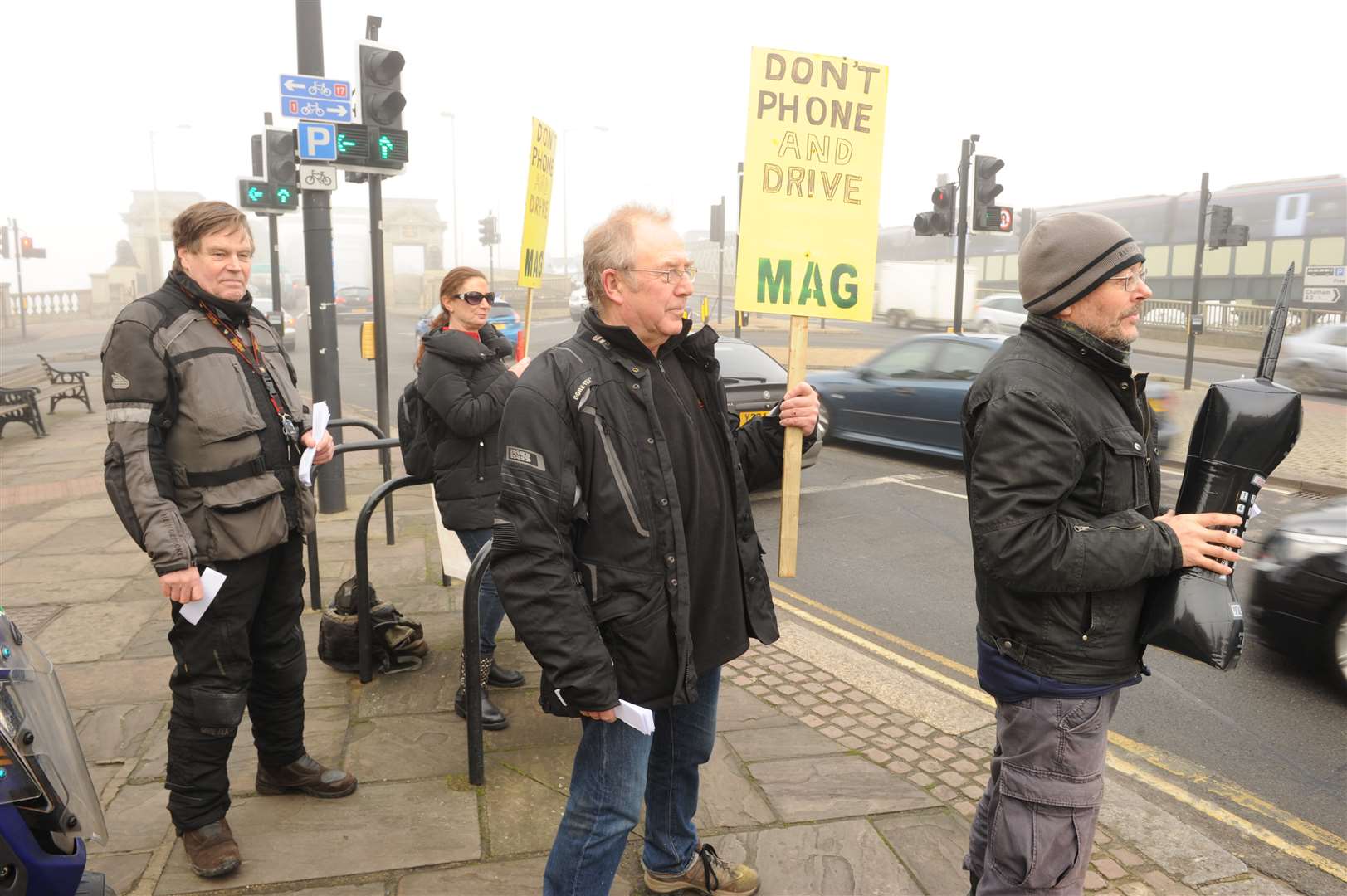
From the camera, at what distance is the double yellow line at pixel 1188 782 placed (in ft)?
11.6

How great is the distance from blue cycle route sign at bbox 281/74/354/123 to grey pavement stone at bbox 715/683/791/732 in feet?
19.1

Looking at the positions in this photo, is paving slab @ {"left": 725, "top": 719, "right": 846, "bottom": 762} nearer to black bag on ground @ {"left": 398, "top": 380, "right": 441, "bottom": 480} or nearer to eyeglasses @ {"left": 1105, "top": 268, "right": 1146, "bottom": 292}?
black bag on ground @ {"left": 398, "top": 380, "right": 441, "bottom": 480}

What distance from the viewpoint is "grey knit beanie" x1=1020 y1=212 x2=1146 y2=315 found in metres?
2.34

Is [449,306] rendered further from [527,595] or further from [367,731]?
[527,595]

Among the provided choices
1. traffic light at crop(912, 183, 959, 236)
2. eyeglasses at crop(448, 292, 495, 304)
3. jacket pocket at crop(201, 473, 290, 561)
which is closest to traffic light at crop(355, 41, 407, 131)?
eyeglasses at crop(448, 292, 495, 304)

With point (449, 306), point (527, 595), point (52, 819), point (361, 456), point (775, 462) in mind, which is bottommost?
point (361, 456)

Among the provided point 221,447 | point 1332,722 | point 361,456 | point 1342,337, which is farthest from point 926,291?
point 221,447

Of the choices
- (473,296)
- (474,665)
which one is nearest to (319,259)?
(473,296)

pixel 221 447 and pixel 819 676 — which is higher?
pixel 221 447

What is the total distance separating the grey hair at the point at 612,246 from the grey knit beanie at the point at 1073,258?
0.90 meters

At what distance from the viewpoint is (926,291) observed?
122 feet

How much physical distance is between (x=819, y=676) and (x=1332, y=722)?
2.27 m

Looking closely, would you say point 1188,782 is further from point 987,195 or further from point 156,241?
point 156,241

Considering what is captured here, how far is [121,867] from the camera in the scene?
3.14 m
